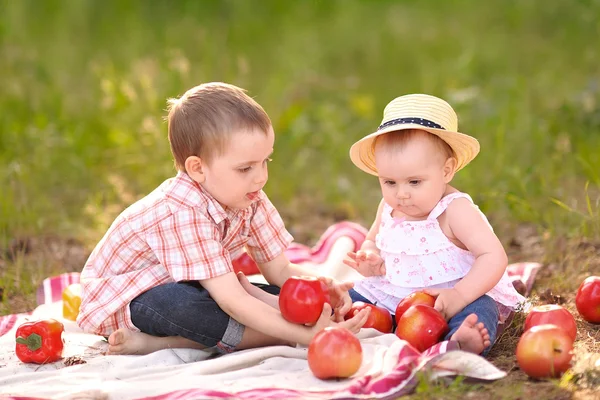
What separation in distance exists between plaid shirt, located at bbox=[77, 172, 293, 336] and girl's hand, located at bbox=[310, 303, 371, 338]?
435mm

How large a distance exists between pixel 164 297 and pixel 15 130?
3696 millimetres

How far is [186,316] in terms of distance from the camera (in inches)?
141

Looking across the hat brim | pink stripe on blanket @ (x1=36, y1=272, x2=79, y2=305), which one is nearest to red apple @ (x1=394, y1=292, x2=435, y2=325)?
the hat brim

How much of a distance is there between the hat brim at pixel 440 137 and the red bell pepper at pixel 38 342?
1.54m

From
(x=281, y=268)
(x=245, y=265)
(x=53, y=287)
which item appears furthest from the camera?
(x=245, y=265)

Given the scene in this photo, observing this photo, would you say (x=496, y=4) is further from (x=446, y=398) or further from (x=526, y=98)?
(x=446, y=398)

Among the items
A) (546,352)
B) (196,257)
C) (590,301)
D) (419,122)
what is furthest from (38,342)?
(590,301)

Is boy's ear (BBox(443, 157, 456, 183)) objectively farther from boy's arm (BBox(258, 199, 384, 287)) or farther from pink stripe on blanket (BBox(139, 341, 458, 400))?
pink stripe on blanket (BBox(139, 341, 458, 400))

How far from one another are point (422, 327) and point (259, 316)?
2.18 feet

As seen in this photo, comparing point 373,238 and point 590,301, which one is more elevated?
point 373,238

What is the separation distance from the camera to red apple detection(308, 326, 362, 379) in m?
3.11

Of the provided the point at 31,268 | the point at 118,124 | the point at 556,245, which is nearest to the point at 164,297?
the point at 31,268

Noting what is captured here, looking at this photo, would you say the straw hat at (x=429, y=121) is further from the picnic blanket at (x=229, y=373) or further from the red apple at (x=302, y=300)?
the picnic blanket at (x=229, y=373)

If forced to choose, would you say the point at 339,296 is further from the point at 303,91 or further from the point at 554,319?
the point at 303,91
